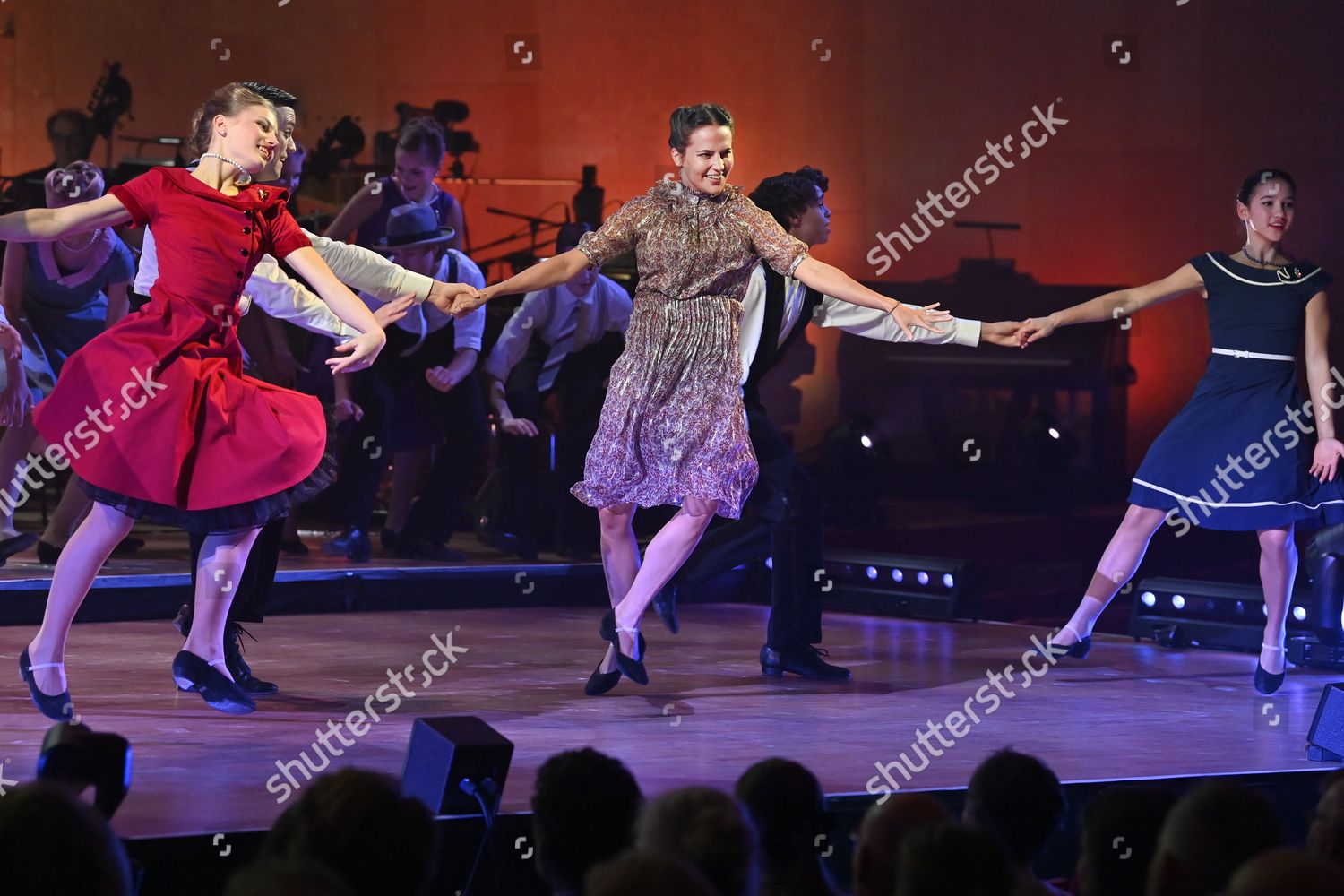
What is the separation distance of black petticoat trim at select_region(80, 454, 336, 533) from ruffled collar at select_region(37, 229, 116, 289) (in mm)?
2217

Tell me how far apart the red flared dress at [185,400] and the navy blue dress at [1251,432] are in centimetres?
240

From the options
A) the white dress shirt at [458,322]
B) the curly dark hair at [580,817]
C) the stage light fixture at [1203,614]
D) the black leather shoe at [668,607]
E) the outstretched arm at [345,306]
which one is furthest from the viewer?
the white dress shirt at [458,322]

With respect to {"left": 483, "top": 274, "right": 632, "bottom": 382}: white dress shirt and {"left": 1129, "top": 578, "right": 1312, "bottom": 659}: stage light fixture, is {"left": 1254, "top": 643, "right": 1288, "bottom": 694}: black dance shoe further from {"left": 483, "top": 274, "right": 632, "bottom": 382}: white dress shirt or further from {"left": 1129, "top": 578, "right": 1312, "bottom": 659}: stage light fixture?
{"left": 483, "top": 274, "right": 632, "bottom": 382}: white dress shirt

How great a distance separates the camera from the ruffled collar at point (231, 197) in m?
3.69

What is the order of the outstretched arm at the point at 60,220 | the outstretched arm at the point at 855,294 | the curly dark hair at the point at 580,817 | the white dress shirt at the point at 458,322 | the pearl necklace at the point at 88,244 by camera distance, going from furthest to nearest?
the white dress shirt at the point at 458,322
the pearl necklace at the point at 88,244
the outstretched arm at the point at 855,294
the outstretched arm at the point at 60,220
the curly dark hair at the point at 580,817

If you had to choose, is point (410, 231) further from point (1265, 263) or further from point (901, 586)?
point (1265, 263)

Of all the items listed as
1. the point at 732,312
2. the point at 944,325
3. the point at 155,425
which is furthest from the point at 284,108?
the point at 944,325

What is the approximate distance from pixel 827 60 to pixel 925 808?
622 centimetres

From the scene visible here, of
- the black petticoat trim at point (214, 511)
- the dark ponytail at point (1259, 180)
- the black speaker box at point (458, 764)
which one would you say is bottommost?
the black speaker box at point (458, 764)

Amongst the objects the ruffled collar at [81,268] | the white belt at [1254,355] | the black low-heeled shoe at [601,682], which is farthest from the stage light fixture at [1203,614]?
the ruffled collar at [81,268]

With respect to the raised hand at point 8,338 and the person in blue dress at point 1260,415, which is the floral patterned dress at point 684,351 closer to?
the person in blue dress at point 1260,415

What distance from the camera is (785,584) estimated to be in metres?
4.65

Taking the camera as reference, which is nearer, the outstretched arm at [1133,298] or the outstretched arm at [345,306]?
the outstretched arm at [345,306]

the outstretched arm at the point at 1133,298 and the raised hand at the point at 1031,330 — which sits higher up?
the outstretched arm at the point at 1133,298
